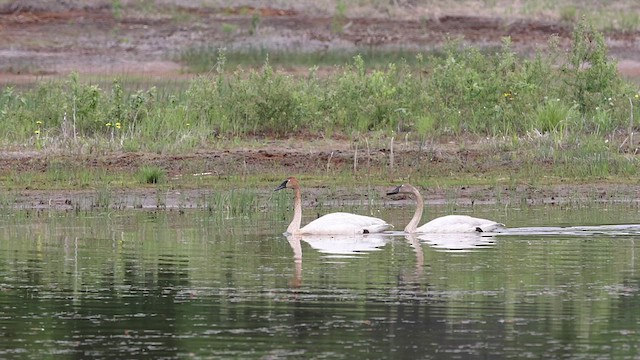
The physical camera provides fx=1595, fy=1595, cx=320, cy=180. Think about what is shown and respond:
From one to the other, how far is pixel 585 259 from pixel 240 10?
1358 inches

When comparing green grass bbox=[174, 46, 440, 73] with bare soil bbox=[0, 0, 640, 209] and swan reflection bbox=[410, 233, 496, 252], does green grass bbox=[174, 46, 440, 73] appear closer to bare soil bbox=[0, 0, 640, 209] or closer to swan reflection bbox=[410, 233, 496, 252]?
bare soil bbox=[0, 0, 640, 209]

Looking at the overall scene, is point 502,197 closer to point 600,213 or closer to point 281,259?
point 600,213

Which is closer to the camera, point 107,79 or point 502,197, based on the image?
point 502,197

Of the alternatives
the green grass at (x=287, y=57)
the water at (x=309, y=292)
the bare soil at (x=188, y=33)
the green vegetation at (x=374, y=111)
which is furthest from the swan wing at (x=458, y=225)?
the green grass at (x=287, y=57)

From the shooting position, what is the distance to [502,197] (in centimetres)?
2139

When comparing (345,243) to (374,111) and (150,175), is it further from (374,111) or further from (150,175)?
(374,111)

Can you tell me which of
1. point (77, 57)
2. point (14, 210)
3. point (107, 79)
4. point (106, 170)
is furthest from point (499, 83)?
point (77, 57)

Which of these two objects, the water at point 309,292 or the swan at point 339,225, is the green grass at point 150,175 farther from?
the swan at point 339,225

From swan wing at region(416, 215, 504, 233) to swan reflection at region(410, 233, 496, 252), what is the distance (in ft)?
0.23

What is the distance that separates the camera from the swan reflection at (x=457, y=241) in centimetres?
1669

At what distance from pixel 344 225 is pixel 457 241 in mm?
1237

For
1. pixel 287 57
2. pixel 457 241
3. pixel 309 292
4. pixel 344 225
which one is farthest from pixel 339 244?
pixel 287 57

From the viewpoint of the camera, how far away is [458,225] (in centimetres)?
1739

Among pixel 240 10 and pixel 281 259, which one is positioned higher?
pixel 240 10
